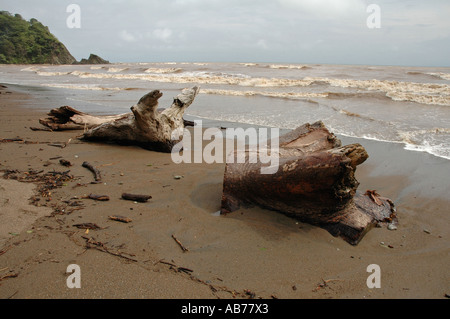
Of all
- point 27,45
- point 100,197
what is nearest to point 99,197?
point 100,197

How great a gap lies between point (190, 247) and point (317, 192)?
1.21 meters

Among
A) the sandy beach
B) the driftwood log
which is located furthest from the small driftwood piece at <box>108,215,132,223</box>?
the driftwood log

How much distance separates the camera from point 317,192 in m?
2.67

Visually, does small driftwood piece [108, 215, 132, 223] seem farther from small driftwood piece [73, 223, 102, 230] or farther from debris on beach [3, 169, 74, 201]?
debris on beach [3, 169, 74, 201]

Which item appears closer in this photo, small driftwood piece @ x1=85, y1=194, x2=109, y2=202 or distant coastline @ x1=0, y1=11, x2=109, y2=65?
small driftwood piece @ x1=85, y1=194, x2=109, y2=202

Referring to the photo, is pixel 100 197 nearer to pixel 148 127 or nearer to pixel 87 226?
pixel 87 226

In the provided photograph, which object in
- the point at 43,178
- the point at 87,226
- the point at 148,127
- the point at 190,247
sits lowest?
the point at 190,247

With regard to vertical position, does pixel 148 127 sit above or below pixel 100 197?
above

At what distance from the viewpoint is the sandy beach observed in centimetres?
206

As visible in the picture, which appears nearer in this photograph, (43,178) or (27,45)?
(43,178)

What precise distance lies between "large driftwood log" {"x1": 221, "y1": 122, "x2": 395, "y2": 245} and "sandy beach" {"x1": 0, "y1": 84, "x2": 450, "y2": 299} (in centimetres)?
12

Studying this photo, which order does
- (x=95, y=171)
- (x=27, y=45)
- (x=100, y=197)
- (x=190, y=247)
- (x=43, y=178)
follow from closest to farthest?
(x=190, y=247) → (x=100, y=197) → (x=43, y=178) → (x=95, y=171) → (x=27, y=45)

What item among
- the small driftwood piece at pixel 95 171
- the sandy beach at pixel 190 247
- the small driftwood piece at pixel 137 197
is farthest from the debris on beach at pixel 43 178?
the small driftwood piece at pixel 137 197
